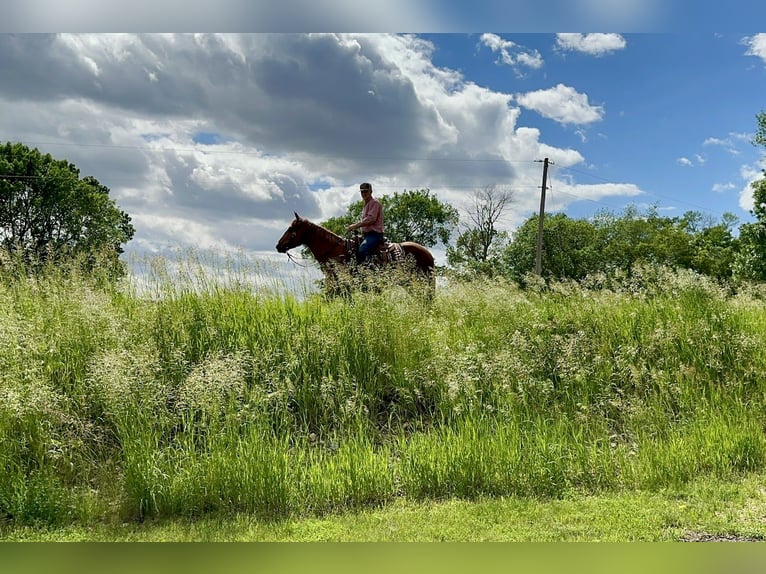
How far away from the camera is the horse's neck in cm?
812

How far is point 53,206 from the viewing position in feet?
40.5

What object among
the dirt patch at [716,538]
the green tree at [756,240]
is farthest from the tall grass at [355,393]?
the green tree at [756,240]

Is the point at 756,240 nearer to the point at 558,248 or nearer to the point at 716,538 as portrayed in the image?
the point at 558,248

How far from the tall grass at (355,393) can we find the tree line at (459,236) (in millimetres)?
1363

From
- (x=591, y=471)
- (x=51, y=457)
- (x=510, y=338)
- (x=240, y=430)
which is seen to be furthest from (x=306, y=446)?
(x=510, y=338)

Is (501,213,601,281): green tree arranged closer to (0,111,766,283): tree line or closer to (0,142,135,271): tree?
(0,111,766,283): tree line

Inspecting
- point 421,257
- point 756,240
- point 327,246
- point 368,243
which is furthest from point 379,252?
point 756,240

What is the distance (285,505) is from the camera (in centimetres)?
353

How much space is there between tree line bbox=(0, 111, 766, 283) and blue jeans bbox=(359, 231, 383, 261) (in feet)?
3.85

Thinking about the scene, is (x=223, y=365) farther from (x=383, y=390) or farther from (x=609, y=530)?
(x=609, y=530)

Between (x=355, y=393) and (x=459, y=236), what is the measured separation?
13.8m

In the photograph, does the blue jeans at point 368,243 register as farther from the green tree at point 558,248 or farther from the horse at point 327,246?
the green tree at point 558,248

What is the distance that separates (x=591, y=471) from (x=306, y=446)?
212 centimetres

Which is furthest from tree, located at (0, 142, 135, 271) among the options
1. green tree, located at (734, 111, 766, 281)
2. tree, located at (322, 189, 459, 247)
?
green tree, located at (734, 111, 766, 281)
